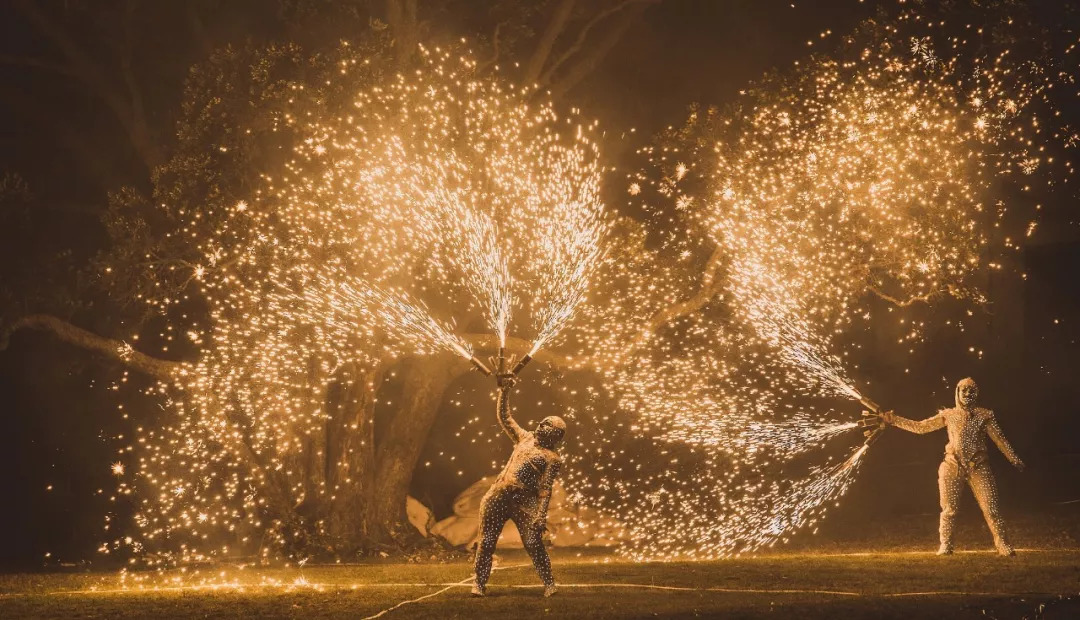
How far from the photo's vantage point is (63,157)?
1909 cm

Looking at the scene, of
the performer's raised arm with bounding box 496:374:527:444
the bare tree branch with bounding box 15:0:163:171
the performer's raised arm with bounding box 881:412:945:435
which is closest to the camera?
the performer's raised arm with bounding box 496:374:527:444

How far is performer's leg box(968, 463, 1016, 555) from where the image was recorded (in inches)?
482

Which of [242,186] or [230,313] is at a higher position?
[242,186]

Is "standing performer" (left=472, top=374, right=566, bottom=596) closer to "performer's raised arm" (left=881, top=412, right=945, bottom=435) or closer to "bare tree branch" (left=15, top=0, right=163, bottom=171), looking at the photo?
"performer's raised arm" (left=881, top=412, right=945, bottom=435)

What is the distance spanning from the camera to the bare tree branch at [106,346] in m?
16.1

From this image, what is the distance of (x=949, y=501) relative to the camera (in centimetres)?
1266

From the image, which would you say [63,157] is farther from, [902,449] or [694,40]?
[902,449]

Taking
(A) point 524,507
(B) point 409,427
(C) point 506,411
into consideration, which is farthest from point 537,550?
(B) point 409,427

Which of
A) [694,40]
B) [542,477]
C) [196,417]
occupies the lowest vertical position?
[542,477]

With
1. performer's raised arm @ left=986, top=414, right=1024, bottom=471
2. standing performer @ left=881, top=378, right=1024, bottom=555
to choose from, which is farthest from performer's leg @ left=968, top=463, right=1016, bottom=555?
performer's raised arm @ left=986, top=414, right=1024, bottom=471

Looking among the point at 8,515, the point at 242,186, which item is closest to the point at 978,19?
the point at 242,186

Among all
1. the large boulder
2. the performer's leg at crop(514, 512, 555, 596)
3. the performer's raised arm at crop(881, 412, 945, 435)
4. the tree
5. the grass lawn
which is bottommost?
the grass lawn

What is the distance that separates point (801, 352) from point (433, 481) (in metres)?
7.25

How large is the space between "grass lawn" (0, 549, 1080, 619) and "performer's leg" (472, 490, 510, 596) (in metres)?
0.21
